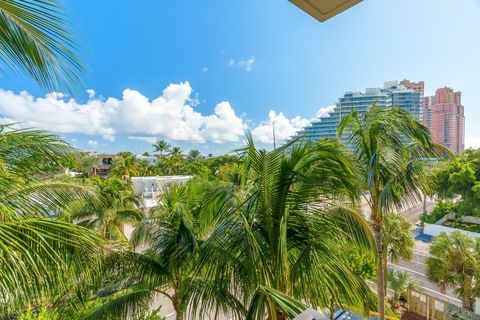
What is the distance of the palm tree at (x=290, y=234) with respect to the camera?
2.06 m

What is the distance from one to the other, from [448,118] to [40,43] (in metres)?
59.4

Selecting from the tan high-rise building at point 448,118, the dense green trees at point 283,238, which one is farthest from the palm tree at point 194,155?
the dense green trees at point 283,238

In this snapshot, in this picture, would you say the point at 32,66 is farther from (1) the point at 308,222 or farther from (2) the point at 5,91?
(1) the point at 308,222

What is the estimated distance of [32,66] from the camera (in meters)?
1.44

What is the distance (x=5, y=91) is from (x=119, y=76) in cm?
2076

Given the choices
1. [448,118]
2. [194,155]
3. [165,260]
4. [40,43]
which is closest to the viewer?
[40,43]

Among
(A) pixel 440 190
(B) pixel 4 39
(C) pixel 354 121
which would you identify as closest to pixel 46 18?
(B) pixel 4 39

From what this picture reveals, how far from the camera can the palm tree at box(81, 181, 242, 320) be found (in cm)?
337

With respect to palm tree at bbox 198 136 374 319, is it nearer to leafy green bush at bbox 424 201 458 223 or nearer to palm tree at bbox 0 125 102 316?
palm tree at bbox 0 125 102 316

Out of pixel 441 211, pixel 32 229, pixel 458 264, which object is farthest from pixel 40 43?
pixel 441 211

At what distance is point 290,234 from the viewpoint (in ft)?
8.09

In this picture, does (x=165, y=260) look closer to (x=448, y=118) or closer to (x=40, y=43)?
(x=40, y=43)

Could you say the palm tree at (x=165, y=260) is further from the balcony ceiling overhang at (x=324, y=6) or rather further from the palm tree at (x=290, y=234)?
the balcony ceiling overhang at (x=324, y=6)

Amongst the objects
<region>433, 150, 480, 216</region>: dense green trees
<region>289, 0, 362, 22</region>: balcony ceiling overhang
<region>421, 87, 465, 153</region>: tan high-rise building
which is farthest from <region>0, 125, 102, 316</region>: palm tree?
<region>421, 87, 465, 153</region>: tan high-rise building
